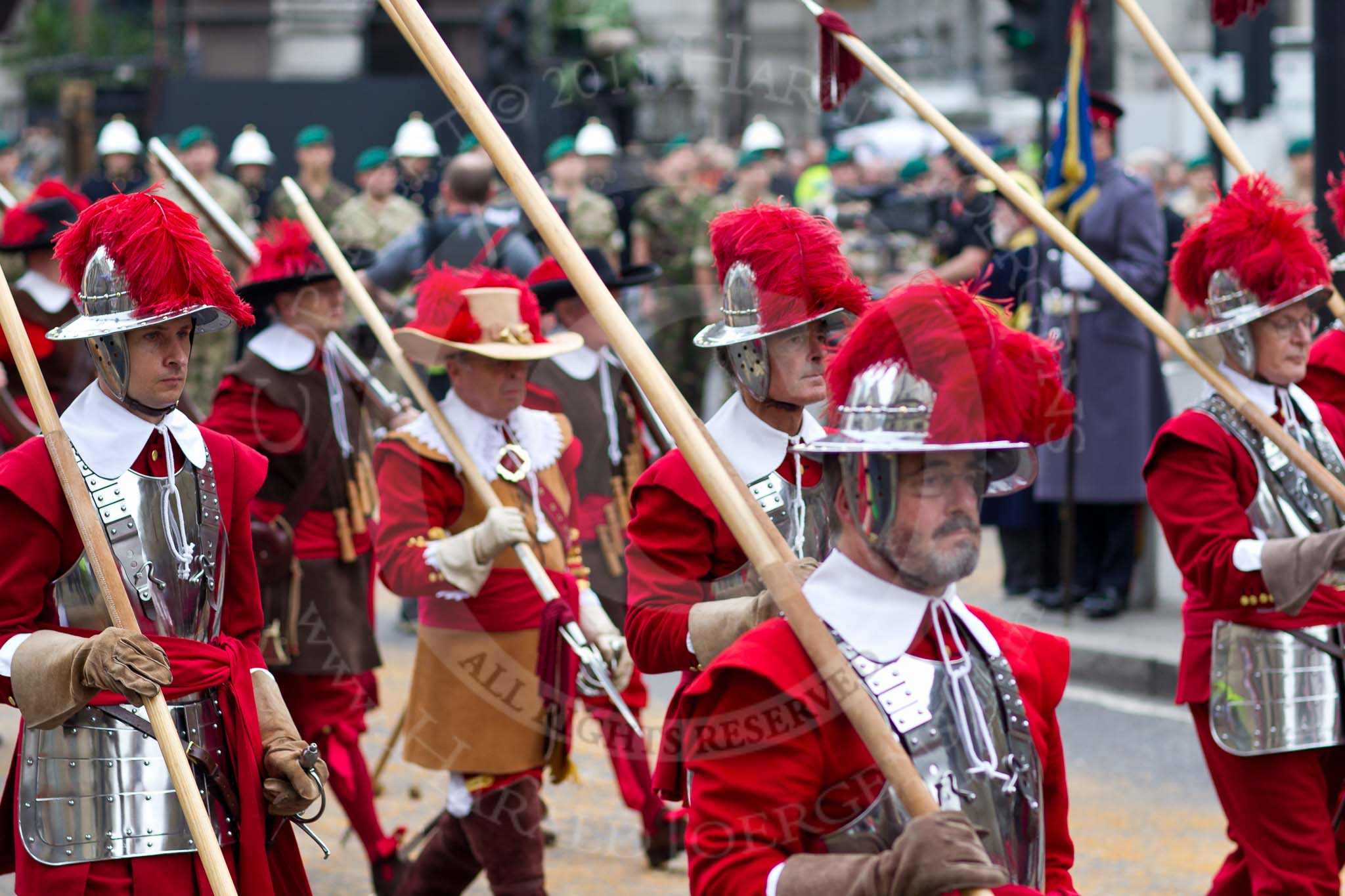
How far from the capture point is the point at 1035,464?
2.77 meters

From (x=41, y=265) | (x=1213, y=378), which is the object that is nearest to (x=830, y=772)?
(x=1213, y=378)

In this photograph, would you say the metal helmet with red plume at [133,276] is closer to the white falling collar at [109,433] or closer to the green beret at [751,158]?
the white falling collar at [109,433]

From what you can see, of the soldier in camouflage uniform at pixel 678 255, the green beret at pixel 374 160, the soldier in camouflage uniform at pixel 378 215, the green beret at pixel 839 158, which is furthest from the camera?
the green beret at pixel 839 158

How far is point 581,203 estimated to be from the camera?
12016 millimetres

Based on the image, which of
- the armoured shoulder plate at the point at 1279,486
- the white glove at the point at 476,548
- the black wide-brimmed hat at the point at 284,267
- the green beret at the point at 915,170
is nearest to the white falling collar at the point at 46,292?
the black wide-brimmed hat at the point at 284,267

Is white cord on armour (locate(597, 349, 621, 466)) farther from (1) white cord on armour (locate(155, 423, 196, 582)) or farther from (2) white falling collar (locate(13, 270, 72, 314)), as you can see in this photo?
(1) white cord on armour (locate(155, 423, 196, 582))

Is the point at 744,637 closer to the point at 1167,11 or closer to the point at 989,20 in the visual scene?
the point at 1167,11

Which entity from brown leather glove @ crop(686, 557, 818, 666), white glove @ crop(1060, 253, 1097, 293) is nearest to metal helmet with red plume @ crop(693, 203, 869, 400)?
brown leather glove @ crop(686, 557, 818, 666)

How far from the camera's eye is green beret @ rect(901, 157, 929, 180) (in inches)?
523

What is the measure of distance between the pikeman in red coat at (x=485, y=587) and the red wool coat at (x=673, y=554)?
1.06 meters

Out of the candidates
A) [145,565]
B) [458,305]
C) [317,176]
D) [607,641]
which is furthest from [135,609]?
[317,176]

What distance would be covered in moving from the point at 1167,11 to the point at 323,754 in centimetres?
3194

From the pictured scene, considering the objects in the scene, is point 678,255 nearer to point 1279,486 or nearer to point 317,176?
point 317,176

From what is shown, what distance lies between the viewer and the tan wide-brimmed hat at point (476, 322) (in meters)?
5.13
